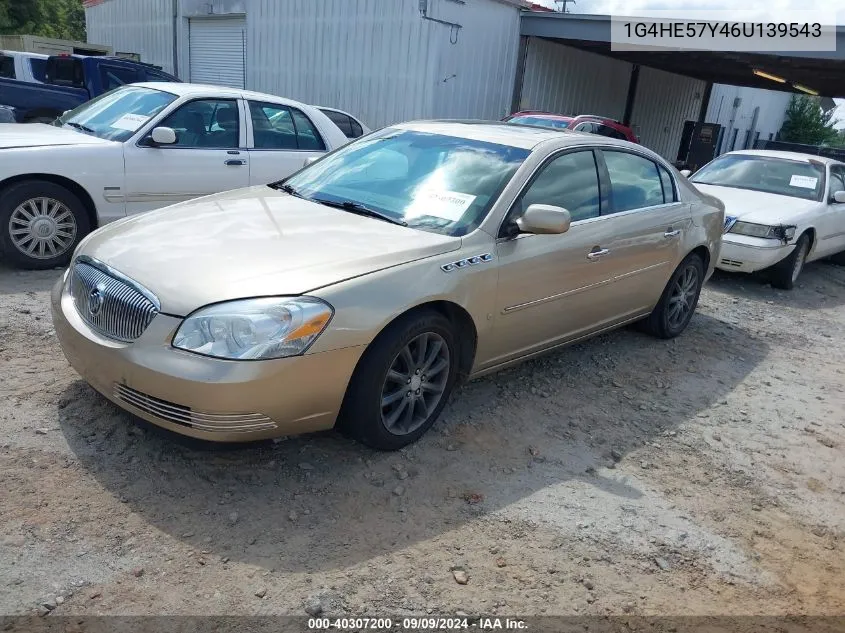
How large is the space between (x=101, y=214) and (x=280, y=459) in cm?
360

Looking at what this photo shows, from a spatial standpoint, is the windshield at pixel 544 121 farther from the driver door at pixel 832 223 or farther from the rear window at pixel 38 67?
the rear window at pixel 38 67

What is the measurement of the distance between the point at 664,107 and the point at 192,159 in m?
21.4

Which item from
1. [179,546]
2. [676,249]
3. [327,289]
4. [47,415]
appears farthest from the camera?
[676,249]

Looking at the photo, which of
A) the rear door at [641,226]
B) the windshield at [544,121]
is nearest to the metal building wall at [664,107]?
the windshield at [544,121]

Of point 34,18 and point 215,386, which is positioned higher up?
point 34,18

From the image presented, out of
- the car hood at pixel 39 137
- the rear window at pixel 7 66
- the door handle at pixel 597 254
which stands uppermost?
the rear window at pixel 7 66

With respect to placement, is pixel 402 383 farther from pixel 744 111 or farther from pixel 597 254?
pixel 744 111

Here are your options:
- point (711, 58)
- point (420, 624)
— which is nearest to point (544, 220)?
point (420, 624)

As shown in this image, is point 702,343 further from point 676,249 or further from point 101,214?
point 101,214

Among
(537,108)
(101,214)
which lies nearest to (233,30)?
(537,108)

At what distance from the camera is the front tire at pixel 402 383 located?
3.15 m

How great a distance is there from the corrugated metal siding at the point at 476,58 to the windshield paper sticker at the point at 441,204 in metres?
10.5

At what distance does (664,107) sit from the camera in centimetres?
2403

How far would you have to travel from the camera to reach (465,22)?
45.5 feet
